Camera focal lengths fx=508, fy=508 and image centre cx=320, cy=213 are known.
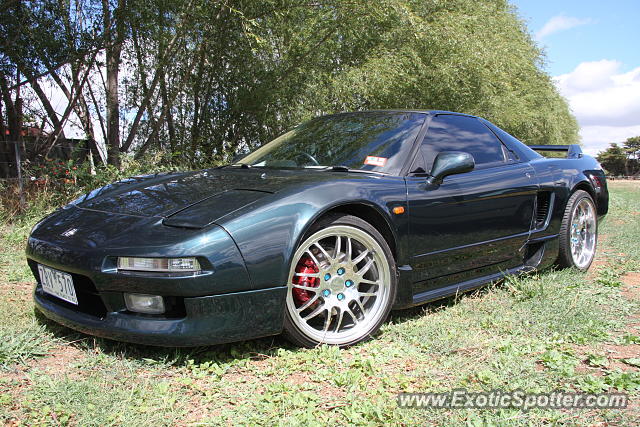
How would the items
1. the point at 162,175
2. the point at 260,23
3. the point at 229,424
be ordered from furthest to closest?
the point at 260,23, the point at 162,175, the point at 229,424

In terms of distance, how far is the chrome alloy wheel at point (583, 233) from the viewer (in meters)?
4.12

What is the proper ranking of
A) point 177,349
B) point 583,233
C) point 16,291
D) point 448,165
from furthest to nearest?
point 583,233, point 16,291, point 448,165, point 177,349

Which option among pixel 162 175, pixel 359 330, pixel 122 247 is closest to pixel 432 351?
pixel 359 330

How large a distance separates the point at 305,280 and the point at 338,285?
0.19 meters

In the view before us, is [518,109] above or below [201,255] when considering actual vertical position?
above

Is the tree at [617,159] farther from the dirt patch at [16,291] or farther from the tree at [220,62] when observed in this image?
the dirt patch at [16,291]

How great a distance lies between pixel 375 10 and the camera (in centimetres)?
748

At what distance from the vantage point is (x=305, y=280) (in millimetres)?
2424

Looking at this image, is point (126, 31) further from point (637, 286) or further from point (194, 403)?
point (637, 286)

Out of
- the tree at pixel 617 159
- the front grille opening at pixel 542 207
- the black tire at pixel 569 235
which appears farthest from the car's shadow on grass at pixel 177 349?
the tree at pixel 617 159

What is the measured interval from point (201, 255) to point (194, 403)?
0.57 metres

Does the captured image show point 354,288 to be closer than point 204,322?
No

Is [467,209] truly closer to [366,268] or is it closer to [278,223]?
[366,268]

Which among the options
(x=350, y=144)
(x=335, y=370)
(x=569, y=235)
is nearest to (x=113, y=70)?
(x=350, y=144)
